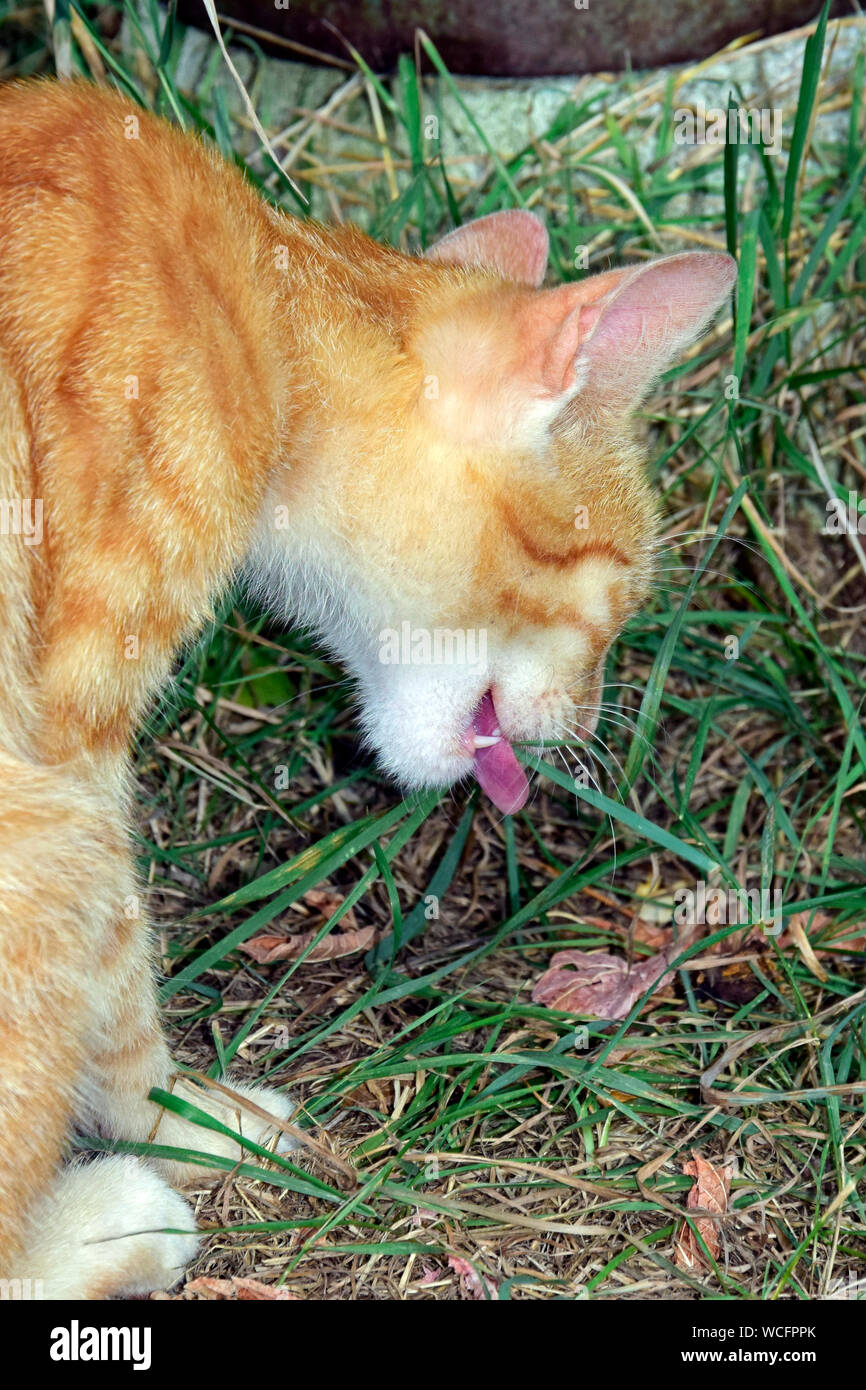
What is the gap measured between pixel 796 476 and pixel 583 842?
3.68 feet

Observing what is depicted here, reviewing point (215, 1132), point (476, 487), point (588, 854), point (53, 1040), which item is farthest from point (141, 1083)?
point (476, 487)

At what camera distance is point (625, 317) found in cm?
196

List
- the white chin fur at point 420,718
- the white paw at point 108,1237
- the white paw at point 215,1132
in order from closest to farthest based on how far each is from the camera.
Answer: the white paw at point 108,1237 < the white paw at point 215,1132 < the white chin fur at point 420,718

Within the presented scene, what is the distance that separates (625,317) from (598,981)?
1204 mm

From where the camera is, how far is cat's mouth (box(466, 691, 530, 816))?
228 centimetres

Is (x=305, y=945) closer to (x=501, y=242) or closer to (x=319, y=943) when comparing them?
(x=319, y=943)

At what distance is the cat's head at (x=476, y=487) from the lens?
198cm

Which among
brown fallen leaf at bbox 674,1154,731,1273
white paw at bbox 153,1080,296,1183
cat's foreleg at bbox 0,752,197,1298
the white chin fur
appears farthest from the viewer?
the white chin fur

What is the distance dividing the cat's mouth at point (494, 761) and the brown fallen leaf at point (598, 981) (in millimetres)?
342

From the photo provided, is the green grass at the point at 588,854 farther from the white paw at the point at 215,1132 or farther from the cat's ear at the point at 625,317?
the cat's ear at the point at 625,317

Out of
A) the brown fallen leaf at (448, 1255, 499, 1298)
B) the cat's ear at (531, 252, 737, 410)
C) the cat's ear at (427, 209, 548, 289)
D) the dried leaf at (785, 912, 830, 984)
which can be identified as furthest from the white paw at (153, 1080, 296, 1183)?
the cat's ear at (427, 209, 548, 289)

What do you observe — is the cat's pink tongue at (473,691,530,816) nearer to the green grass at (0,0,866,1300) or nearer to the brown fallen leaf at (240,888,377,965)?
the green grass at (0,0,866,1300)

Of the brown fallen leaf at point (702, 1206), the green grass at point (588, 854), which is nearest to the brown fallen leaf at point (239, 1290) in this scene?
the green grass at point (588, 854)

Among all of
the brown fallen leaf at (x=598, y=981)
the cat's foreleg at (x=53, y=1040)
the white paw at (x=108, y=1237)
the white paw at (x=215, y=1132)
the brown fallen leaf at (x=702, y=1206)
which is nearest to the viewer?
the cat's foreleg at (x=53, y=1040)
